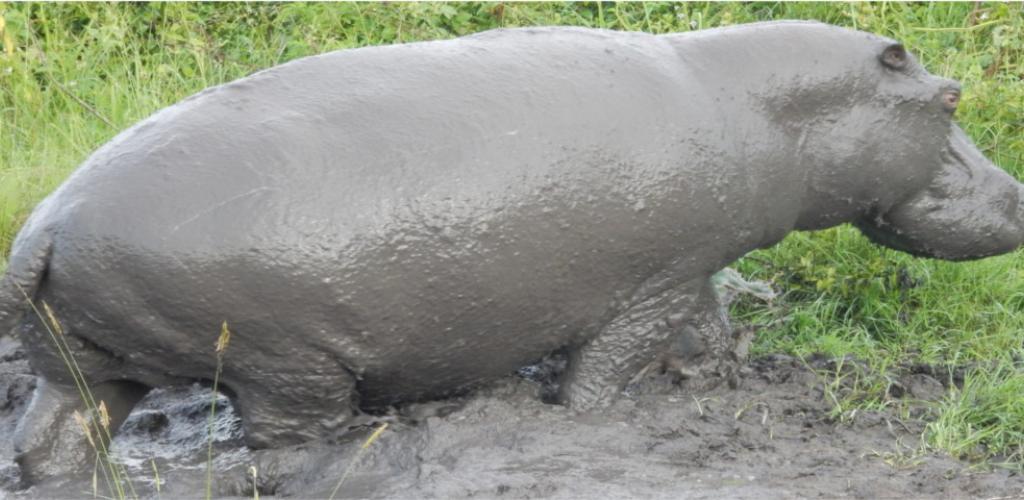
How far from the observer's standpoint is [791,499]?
3.89 m

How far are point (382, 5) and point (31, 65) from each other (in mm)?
1778

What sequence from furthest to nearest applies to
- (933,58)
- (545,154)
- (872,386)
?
(933,58) → (872,386) → (545,154)

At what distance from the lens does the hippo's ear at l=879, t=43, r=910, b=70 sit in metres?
4.60

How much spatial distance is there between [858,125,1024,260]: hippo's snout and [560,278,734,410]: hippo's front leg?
74 centimetres

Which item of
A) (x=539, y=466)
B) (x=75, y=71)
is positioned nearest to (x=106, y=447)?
(x=539, y=466)

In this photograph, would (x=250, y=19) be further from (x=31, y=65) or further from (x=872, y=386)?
(x=872, y=386)

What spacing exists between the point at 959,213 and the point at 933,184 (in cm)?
15

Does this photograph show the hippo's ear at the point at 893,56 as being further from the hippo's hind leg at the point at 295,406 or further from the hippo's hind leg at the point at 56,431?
the hippo's hind leg at the point at 56,431

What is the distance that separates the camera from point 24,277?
3793 mm

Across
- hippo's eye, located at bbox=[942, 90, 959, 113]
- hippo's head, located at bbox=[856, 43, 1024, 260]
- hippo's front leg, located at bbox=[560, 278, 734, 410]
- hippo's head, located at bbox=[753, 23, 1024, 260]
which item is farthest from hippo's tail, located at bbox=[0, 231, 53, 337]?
hippo's eye, located at bbox=[942, 90, 959, 113]

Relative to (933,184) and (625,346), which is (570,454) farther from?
(933,184)

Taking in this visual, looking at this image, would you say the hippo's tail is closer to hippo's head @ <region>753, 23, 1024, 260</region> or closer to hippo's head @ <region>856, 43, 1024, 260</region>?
hippo's head @ <region>753, 23, 1024, 260</region>

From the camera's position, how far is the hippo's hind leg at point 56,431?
13.3ft

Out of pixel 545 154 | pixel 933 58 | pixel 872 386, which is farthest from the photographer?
pixel 933 58
